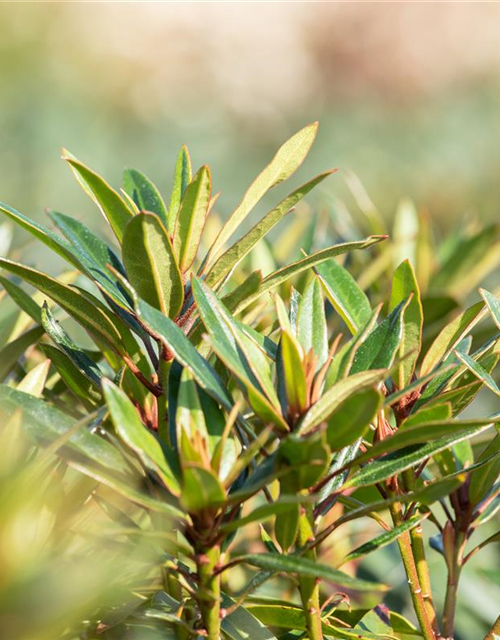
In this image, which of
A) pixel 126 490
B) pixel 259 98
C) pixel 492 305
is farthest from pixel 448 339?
pixel 259 98

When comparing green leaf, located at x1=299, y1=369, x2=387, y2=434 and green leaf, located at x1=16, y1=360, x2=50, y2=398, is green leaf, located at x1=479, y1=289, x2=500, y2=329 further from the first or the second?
green leaf, located at x1=16, y1=360, x2=50, y2=398

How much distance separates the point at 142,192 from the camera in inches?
24.6

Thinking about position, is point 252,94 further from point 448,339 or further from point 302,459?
point 302,459

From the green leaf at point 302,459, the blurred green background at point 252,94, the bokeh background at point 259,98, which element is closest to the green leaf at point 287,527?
the green leaf at point 302,459

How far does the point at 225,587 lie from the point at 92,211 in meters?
3.78

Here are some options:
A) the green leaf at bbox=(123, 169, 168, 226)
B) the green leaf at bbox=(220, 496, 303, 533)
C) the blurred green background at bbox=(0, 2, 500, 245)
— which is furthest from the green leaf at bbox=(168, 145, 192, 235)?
the blurred green background at bbox=(0, 2, 500, 245)

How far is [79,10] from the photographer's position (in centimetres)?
811

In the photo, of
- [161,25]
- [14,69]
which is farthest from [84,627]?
[161,25]

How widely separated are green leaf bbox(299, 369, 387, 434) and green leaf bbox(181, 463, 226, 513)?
57 mm

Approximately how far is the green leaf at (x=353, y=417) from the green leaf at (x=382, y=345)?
0.07 meters

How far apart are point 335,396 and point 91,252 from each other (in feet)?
0.71

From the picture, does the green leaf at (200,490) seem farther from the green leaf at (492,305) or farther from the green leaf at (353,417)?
the green leaf at (492,305)

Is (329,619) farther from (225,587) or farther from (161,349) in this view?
(161,349)

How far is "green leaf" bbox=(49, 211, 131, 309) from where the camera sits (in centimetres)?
52
